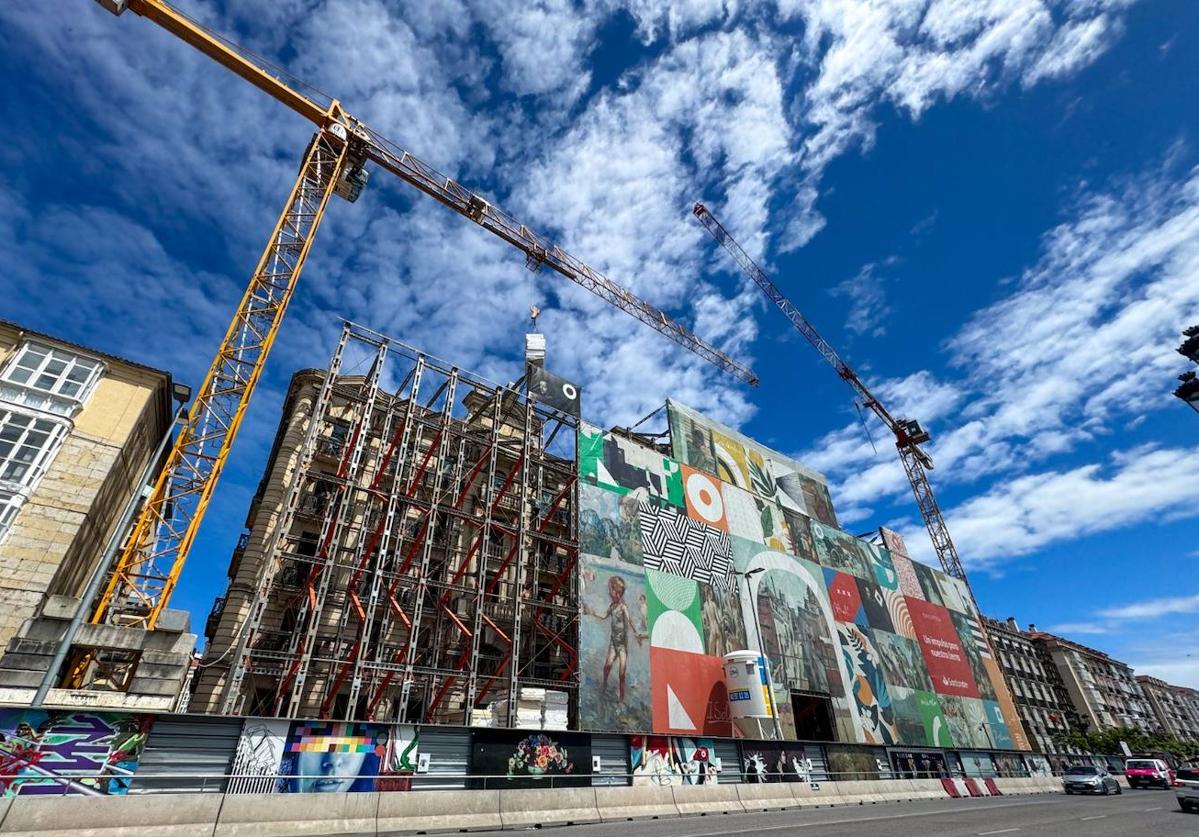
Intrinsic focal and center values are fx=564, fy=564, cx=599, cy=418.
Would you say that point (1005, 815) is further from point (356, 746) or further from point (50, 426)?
point (50, 426)

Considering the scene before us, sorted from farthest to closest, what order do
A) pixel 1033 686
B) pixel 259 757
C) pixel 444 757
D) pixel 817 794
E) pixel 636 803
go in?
1. pixel 1033 686
2. pixel 817 794
3. pixel 636 803
4. pixel 444 757
5. pixel 259 757

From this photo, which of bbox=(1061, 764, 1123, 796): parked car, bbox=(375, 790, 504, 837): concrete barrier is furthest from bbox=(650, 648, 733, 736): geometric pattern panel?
bbox=(1061, 764, 1123, 796): parked car

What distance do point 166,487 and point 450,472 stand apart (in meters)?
12.9

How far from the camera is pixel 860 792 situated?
2230 cm

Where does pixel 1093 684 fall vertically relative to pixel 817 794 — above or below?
above

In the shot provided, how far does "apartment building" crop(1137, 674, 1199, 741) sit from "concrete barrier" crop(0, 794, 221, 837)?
13520 centimetres

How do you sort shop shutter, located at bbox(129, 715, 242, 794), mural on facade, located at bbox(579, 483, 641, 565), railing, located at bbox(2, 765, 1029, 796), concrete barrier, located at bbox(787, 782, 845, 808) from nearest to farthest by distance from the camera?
railing, located at bbox(2, 765, 1029, 796) < shop shutter, located at bbox(129, 715, 242, 794) < concrete barrier, located at bbox(787, 782, 845, 808) < mural on facade, located at bbox(579, 483, 641, 565)

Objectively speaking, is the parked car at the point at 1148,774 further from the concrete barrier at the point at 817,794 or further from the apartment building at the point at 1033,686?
the apartment building at the point at 1033,686

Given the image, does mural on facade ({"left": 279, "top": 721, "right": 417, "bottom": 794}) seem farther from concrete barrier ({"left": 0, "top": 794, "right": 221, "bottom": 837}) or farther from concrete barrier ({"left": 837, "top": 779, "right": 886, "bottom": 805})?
concrete barrier ({"left": 837, "top": 779, "right": 886, "bottom": 805})

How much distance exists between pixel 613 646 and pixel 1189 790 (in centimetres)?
2134

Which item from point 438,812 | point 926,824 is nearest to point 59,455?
point 438,812

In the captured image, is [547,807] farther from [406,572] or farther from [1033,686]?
[1033,686]

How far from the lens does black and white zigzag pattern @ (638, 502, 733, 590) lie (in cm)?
3322

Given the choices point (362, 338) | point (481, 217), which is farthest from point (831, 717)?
point (481, 217)
